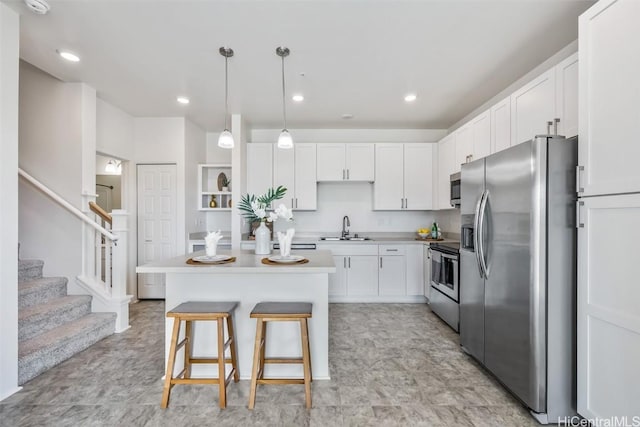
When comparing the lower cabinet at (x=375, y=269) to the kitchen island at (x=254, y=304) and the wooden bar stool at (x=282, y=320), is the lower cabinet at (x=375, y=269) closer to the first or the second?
the kitchen island at (x=254, y=304)

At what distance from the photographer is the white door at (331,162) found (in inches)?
186

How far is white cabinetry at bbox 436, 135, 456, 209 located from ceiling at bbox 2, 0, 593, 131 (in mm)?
570

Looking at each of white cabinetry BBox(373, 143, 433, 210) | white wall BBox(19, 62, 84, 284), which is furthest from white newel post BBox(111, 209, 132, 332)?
white cabinetry BBox(373, 143, 433, 210)

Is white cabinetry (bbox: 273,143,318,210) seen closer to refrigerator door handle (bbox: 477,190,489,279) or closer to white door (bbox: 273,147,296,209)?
white door (bbox: 273,147,296,209)

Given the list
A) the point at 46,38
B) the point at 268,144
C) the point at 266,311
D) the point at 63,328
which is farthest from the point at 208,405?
the point at 268,144

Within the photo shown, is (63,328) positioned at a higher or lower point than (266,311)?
lower

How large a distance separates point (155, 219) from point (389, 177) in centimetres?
351

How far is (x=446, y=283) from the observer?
141 inches

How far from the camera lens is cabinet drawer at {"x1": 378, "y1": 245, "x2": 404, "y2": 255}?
4426 mm

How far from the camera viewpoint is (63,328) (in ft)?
9.59

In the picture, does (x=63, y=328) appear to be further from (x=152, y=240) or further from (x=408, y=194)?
(x=408, y=194)

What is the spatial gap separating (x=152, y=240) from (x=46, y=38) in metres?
2.72

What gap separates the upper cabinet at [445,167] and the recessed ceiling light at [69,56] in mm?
4140

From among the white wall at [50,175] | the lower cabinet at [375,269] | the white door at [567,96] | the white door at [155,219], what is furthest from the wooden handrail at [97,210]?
the white door at [567,96]
